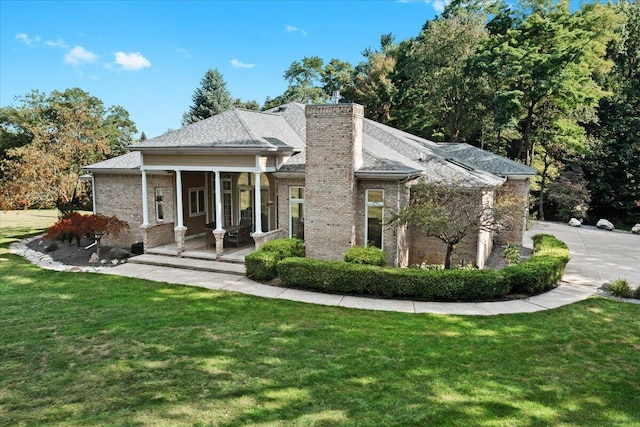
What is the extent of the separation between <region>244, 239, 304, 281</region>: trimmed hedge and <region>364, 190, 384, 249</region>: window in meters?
2.66

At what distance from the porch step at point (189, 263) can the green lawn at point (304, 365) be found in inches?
114

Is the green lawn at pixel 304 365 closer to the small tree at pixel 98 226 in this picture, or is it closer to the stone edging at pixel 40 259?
the stone edging at pixel 40 259

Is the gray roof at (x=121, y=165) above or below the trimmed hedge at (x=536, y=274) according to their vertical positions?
above

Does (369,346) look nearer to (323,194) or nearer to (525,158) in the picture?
(323,194)

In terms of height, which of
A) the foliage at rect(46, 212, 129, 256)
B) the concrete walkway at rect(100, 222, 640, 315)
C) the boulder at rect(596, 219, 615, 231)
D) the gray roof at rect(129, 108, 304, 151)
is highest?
the gray roof at rect(129, 108, 304, 151)

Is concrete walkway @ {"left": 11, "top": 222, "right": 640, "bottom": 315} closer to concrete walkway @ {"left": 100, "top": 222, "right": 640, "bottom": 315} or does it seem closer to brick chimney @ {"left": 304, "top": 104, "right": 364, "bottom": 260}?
concrete walkway @ {"left": 100, "top": 222, "right": 640, "bottom": 315}

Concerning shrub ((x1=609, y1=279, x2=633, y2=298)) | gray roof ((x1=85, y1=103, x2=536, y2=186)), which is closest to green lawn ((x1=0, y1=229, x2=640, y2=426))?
shrub ((x1=609, y1=279, x2=633, y2=298))

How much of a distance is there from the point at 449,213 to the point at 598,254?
33.9 feet

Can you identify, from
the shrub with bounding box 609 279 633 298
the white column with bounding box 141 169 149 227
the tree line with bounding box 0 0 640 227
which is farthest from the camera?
the tree line with bounding box 0 0 640 227

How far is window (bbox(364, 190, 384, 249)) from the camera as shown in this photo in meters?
14.2

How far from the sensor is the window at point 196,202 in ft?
62.4

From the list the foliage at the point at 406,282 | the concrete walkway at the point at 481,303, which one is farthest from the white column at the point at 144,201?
the foliage at the point at 406,282

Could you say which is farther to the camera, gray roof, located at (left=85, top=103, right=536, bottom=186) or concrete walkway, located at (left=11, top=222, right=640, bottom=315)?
gray roof, located at (left=85, top=103, right=536, bottom=186)

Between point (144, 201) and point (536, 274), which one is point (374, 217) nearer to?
point (536, 274)
